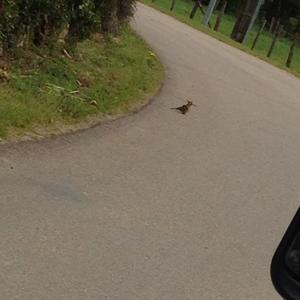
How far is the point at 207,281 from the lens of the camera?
17.0 feet

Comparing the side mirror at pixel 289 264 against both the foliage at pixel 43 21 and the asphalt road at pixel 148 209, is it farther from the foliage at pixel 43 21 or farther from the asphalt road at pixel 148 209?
the foliage at pixel 43 21

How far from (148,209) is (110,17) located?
6919 mm

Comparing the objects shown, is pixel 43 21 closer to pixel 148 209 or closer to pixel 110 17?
pixel 110 17

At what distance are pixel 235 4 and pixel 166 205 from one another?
5120 cm

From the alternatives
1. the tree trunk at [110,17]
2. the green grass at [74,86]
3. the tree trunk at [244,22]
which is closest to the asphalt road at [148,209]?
the green grass at [74,86]

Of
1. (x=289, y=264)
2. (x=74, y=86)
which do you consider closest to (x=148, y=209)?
(x=74, y=86)

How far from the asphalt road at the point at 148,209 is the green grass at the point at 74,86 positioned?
0.32 m

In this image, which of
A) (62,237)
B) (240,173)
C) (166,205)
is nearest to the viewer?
(62,237)

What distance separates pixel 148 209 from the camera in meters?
6.22

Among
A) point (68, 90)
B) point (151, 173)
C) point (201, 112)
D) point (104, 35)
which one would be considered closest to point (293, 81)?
point (104, 35)

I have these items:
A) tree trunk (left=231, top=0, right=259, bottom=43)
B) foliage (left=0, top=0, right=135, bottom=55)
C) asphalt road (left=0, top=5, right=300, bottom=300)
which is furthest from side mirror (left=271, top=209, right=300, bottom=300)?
tree trunk (left=231, top=0, right=259, bottom=43)

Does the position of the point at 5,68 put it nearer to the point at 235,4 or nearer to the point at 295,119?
the point at 295,119

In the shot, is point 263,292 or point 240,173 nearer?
point 263,292

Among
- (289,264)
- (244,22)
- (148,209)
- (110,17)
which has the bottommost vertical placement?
(244,22)
